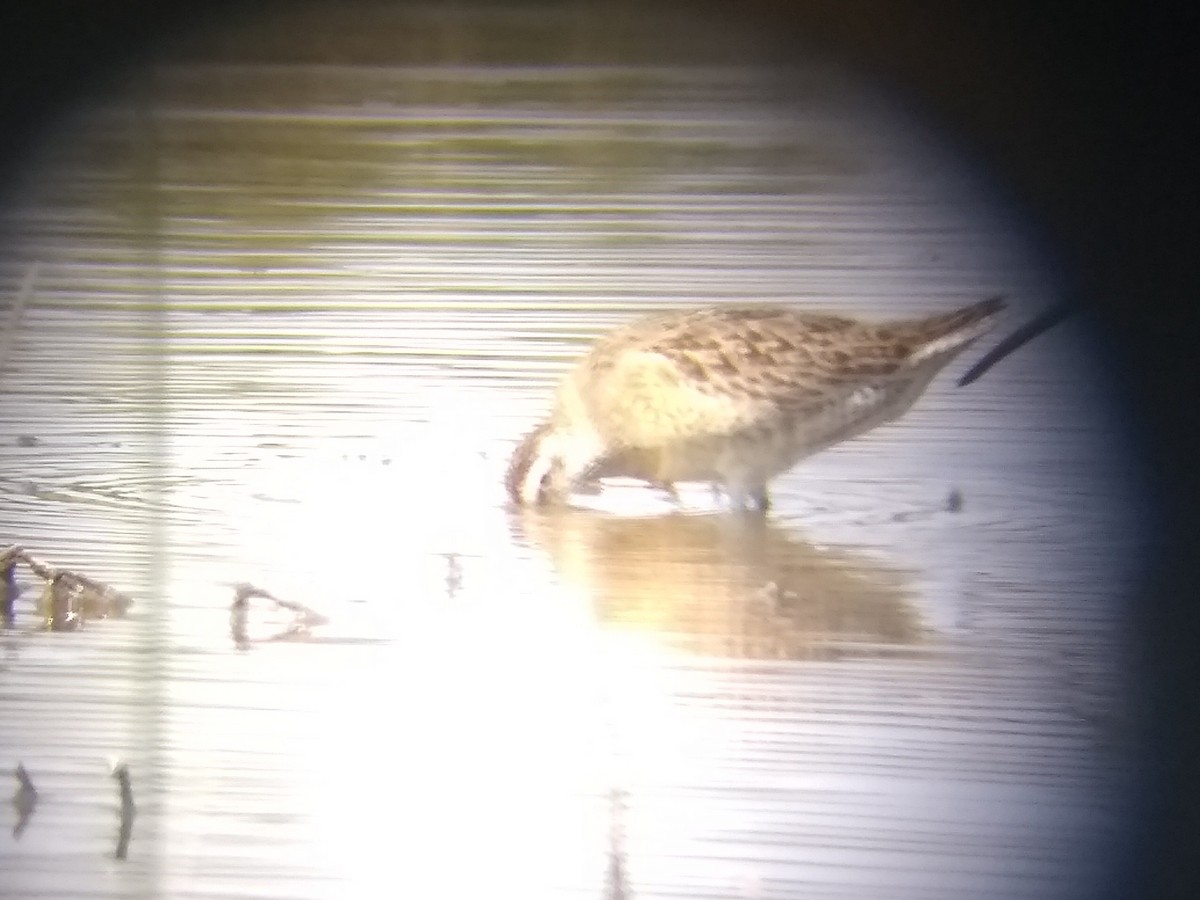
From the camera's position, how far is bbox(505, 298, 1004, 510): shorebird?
1130 millimetres

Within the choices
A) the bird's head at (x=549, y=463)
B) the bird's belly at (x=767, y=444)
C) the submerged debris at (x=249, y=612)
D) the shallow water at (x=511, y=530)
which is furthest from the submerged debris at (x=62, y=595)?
the bird's belly at (x=767, y=444)

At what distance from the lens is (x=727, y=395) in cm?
115

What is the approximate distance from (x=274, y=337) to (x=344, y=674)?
393 millimetres

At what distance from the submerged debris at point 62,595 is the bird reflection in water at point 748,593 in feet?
1.78

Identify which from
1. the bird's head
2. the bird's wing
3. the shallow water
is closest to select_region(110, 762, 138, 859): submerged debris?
the shallow water

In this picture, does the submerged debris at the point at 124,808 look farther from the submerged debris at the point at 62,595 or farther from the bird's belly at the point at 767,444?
the bird's belly at the point at 767,444

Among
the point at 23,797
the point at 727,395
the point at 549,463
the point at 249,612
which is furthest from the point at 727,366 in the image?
the point at 23,797

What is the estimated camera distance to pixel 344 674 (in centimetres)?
116

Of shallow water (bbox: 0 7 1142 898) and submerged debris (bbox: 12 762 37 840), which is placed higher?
shallow water (bbox: 0 7 1142 898)

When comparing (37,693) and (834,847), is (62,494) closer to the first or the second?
(37,693)

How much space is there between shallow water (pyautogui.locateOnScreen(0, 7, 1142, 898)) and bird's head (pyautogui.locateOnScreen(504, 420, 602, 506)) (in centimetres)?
3

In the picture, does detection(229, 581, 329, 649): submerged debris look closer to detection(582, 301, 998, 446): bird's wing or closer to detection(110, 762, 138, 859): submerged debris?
detection(110, 762, 138, 859): submerged debris

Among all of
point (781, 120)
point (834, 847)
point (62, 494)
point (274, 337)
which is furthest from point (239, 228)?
point (834, 847)

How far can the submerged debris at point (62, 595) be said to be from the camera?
1170 millimetres
